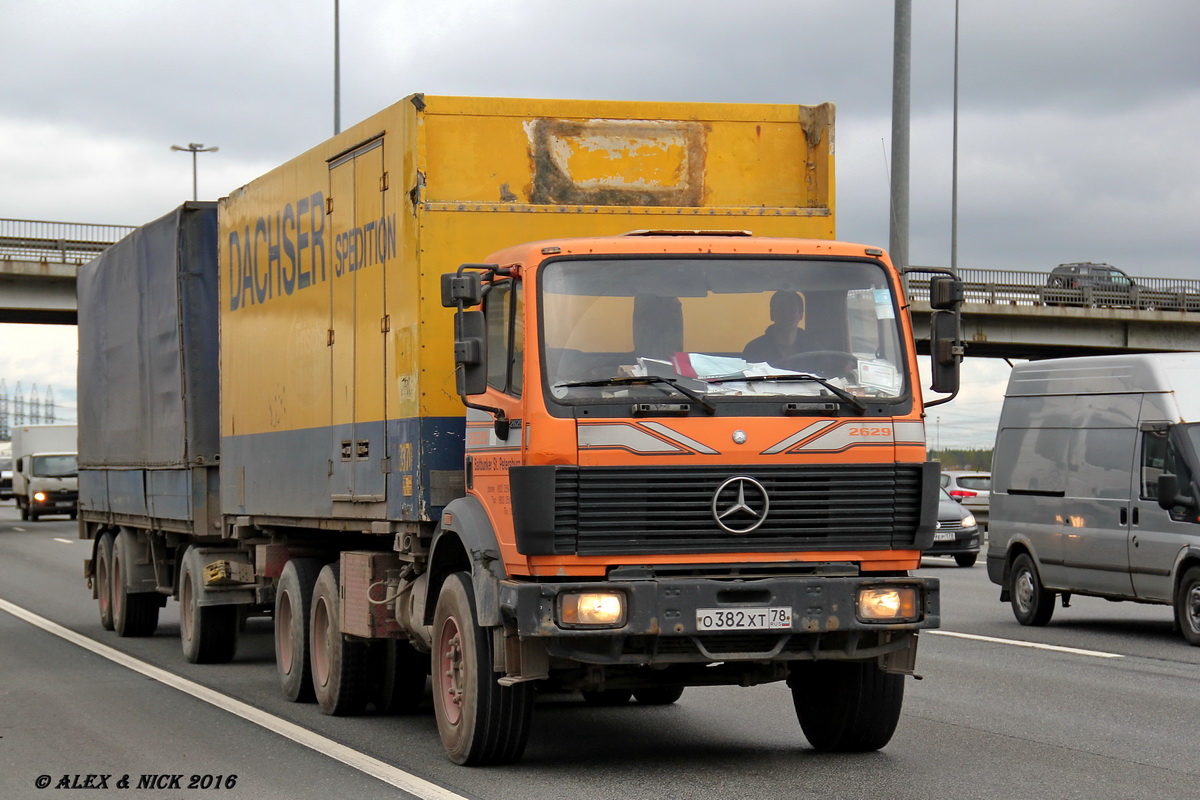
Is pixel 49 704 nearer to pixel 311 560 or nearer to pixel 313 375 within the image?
pixel 311 560

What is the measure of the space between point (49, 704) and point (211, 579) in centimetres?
282

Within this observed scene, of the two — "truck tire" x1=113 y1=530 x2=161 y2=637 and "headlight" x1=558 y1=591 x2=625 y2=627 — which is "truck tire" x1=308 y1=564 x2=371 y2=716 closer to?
"headlight" x1=558 y1=591 x2=625 y2=627

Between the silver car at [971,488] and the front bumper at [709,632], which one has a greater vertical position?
the front bumper at [709,632]

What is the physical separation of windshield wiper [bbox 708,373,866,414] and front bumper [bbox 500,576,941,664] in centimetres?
84

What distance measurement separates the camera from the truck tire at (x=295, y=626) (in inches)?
465

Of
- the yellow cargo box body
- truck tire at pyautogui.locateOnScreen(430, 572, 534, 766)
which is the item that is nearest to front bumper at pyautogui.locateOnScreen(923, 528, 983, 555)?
the yellow cargo box body

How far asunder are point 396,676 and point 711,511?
150 inches

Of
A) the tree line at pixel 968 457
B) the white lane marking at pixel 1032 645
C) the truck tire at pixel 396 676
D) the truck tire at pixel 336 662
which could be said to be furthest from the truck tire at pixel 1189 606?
the tree line at pixel 968 457

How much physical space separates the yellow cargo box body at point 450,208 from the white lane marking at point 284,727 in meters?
1.29

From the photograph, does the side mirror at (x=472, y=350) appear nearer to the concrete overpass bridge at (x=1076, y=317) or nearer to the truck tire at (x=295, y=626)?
the truck tire at (x=295, y=626)

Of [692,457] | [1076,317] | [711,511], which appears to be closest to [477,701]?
[711,511]

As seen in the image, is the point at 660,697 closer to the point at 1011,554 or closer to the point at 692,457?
the point at 692,457

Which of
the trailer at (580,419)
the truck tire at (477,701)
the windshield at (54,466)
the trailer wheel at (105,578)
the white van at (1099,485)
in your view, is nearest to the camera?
the trailer at (580,419)

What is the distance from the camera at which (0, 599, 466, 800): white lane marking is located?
8227mm
